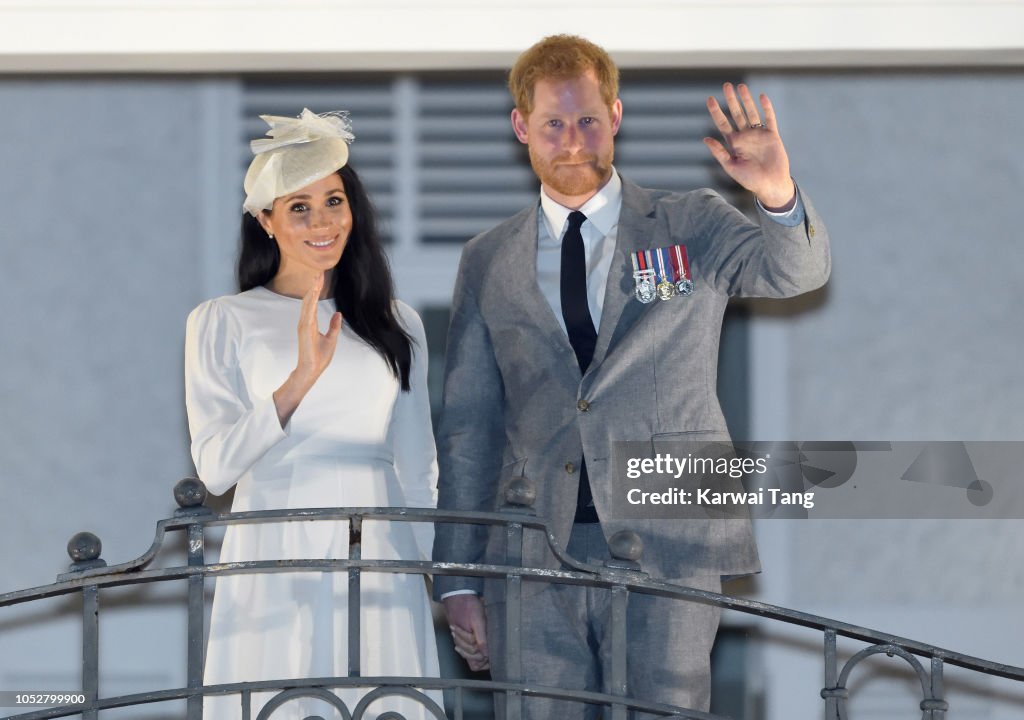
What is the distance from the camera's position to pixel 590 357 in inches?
157

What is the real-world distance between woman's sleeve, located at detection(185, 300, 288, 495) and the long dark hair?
0.58 ft

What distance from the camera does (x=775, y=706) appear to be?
17.9 ft

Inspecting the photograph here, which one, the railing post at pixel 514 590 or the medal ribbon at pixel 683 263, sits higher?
the medal ribbon at pixel 683 263

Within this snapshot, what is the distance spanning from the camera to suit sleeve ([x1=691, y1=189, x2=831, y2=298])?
374cm

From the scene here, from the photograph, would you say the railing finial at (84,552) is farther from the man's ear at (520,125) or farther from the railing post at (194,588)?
the man's ear at (520,125)

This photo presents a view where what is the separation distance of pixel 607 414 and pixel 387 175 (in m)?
2.10

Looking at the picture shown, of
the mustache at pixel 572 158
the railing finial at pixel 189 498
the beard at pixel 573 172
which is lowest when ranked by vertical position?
the railing finial at pixel 189 498

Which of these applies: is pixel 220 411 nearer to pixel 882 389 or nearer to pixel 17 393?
pixel 17 393

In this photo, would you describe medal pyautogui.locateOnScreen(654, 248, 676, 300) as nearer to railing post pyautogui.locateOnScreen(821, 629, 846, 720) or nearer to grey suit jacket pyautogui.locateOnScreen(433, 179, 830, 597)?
grey suit jacket pyautogui.locateOnScreen(433, 179, 830, 597)

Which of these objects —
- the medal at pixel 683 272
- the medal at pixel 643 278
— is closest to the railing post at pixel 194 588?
the medal at pixel 643 278

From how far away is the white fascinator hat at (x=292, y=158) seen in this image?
13.8 feet

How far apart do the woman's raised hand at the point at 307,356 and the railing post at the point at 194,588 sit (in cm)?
63

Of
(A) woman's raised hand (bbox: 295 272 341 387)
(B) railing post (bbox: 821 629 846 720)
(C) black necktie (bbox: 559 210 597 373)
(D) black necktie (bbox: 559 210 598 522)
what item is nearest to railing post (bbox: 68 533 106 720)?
(A) woman's raised hand (bbox: 295 272 341 387)

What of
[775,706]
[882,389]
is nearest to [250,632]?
[775,706]
